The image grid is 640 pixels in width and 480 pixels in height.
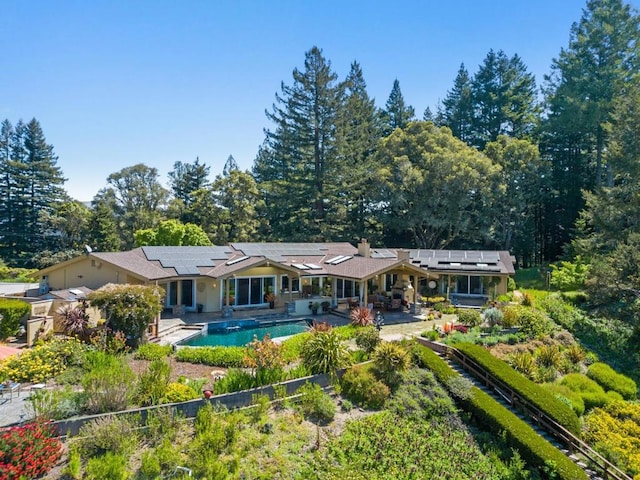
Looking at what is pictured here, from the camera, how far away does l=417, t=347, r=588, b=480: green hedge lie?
11.1 metres

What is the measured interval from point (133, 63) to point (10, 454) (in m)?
16.9

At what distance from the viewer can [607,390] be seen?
647 inches

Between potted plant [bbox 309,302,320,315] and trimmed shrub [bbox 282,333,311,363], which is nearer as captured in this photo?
trimmed shrub [bbox 282,333,311,363]

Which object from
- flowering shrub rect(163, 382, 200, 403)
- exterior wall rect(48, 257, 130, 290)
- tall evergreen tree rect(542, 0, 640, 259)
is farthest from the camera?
tall evergreen tree rect(542, 0, 640, 259)

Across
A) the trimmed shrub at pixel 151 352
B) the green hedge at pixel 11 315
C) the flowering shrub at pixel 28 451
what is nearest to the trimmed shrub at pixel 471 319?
the trimmed shrub at pixel 151 352

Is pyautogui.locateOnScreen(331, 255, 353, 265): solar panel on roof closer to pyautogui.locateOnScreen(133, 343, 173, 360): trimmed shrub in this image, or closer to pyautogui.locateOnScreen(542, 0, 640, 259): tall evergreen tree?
pyautogui.locateOnScreen(133, 343, 173, 360): trimmed shrub

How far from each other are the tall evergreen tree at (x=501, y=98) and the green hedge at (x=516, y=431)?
44.8 metres

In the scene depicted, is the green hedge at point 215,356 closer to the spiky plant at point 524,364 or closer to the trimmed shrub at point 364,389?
the trimmed shrub at point 364,389

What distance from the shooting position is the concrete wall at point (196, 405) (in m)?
9.66

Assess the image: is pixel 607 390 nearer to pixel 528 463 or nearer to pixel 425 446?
pixel 528 463

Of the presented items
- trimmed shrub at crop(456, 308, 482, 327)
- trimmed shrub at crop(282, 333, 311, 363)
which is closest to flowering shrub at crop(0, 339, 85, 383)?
trimmed shrub at crop(282, 333, 311, 363)

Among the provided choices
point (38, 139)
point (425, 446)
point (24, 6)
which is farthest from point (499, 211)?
point (38, 139)

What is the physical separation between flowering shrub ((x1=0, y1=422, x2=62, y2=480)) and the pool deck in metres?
8.29

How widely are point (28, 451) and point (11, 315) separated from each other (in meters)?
9.29
